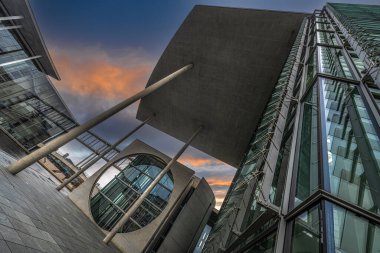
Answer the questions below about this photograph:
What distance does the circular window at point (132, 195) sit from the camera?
58.7 ft

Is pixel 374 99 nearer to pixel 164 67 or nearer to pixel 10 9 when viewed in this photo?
pixel 164 67

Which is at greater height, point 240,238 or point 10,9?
point 10,9

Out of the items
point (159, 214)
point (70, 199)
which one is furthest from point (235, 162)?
point (70, 199)

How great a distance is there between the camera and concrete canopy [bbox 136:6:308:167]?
1434cm

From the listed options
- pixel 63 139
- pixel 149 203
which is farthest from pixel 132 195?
pixel 63 139

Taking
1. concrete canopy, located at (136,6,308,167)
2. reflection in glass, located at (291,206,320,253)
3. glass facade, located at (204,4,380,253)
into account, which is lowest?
reflection in glass, located at (291,206,320,253)

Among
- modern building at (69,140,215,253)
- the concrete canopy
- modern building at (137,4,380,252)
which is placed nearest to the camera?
modern building at (137,4,380,252)

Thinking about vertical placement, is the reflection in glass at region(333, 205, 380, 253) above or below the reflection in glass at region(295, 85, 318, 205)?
below

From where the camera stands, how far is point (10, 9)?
74.0 feet

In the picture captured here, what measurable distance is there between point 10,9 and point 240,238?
3107 centimetres

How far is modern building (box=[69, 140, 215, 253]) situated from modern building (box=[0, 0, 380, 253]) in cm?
11

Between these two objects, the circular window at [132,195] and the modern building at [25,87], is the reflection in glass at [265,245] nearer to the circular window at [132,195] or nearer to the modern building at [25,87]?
the circular window at [132,195]

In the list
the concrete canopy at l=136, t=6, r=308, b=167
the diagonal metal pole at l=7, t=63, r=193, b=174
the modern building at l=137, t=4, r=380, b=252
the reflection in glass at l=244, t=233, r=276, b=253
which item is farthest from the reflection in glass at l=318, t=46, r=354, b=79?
the diagonal metal pole at l=7, t=63, r=193, b=174

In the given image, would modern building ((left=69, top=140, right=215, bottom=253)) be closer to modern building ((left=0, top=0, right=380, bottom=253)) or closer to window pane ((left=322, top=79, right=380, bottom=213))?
modern building ((left=0, top=0, right=380, bottom=253))
